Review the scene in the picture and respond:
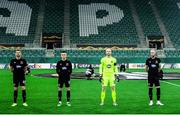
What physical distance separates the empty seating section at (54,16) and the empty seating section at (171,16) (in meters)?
18.8

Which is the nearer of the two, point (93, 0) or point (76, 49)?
point (76, 49)

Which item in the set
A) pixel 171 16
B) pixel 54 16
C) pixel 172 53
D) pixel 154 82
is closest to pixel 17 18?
pixel 54 16

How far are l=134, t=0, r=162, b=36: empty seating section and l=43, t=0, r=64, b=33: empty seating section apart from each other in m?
14.6

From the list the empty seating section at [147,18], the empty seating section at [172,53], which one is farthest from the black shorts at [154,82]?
the empty seating section at [147,18]

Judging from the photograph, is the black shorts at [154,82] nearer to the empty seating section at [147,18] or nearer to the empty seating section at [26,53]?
the empty seating section at [26,53]

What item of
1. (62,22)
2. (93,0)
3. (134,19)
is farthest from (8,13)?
(134,19)

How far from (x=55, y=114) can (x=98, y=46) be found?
5008cm

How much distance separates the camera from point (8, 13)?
68.9 m

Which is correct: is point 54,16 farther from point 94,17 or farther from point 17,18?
point 94,17

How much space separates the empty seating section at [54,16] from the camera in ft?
219

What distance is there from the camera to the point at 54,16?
69.6 m

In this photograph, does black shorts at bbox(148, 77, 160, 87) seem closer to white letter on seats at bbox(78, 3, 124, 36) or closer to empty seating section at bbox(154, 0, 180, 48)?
white letter on seats at bbox(78, 3, 124, 36)

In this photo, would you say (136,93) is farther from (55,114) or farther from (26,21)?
(26,21)

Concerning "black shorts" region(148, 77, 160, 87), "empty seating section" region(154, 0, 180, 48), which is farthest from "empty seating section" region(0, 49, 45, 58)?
"black shorts" region(148, 77, 160, 87)
